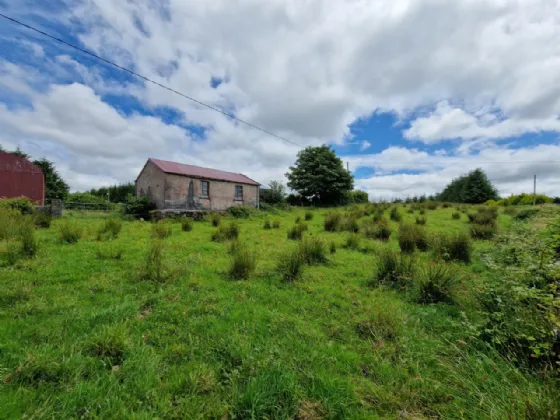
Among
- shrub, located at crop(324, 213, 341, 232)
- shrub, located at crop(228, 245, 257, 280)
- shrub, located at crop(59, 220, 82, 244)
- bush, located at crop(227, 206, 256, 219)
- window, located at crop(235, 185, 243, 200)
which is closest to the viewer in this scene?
shrub, located at crop(228, 245, 257, 280)

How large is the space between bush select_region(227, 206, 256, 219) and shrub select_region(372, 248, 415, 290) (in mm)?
16321

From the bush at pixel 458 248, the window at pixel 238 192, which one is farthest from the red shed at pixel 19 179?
the bush at pixel 458 248

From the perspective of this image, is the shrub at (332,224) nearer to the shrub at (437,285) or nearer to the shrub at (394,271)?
the shrub at (394,271)

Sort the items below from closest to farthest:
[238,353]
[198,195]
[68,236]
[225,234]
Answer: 1. [238,353]
2. [68,236]
3. [225,234]
4. [198,195]

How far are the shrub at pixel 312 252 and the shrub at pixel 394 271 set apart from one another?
1553 mm

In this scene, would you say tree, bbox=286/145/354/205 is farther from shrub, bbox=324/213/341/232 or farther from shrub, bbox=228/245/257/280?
shrub, bbox=228/245/257/280

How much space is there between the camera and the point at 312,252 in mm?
6605

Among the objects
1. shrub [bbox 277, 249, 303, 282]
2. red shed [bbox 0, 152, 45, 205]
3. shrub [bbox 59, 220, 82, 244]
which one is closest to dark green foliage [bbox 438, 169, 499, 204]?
shrub [bbox 277, 249, 303, 282]

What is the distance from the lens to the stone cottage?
1883 centimetres

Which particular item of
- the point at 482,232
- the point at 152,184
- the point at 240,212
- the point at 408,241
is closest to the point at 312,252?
the point at 408,241

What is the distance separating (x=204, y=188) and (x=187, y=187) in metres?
1.55

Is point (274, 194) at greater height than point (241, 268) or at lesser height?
greater

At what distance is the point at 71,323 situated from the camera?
3.20 m

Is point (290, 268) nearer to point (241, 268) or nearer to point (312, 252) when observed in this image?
point (241, 268)
